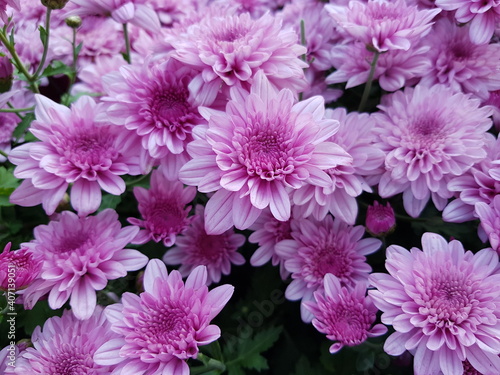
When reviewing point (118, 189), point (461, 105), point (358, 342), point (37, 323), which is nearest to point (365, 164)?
point (461, 105)

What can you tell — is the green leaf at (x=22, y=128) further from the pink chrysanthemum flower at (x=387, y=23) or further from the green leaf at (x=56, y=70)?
the pink chrysanthemum flower at (x=387, y=23)

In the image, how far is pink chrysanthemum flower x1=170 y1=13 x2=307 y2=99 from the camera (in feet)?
3.31

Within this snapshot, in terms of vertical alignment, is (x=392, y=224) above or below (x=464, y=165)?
below

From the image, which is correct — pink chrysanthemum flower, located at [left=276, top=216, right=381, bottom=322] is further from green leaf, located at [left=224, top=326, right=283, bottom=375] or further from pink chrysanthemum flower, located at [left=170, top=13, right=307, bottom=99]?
pink chrysanthemum flower, located at [left=170, top=13, right=307, bottom=99]

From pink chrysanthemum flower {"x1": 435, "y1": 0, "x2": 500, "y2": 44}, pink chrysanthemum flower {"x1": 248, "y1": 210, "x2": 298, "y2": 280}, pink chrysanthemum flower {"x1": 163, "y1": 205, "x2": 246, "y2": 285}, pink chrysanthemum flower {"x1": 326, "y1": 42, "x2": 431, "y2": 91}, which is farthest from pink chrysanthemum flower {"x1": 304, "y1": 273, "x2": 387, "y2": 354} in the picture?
pink chrysanthemum flower {"x1": 435, "y1": 0, "x2": 500, "y2": 44}

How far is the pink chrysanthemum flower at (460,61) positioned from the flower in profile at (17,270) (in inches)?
39.8

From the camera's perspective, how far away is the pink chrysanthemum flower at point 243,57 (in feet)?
3.31

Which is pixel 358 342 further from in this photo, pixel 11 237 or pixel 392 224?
pixel 11 237

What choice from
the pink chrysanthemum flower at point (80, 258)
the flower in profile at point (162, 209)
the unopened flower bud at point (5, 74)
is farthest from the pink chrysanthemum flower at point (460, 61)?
the unopened flower bud at point (5, 74)

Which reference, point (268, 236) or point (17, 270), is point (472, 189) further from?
point (17, 270)

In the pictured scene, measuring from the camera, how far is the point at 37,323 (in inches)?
43.6

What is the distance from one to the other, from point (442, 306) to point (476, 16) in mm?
690

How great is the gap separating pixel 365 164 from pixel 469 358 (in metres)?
0.44

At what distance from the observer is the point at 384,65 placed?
1.24 meters
